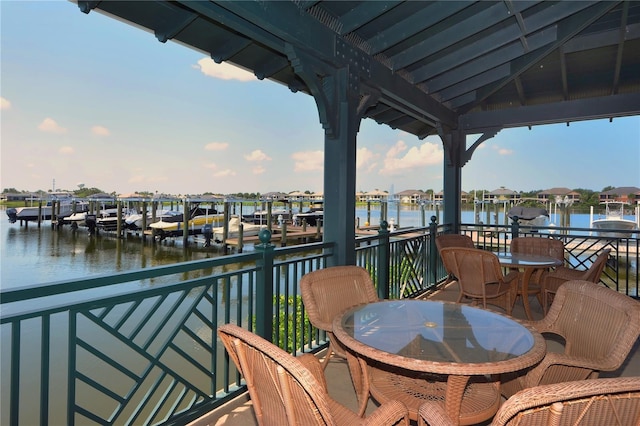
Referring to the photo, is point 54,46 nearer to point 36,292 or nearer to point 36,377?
point 36,377

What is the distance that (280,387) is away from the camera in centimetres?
103

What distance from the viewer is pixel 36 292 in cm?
134

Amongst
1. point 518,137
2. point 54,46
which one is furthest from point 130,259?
point 518,137

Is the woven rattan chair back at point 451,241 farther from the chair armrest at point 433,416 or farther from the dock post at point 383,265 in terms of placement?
the chair armrest at point 433,416

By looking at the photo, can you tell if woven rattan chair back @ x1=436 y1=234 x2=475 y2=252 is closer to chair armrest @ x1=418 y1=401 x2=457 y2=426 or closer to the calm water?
chair armrest @ x1=418 y1=401 x2=457 y2=426

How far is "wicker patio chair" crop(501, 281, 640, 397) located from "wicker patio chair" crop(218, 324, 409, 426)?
868 millimetres

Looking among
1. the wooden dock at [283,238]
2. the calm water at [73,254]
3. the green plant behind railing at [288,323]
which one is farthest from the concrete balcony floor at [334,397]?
the wooden dock at [283,238]

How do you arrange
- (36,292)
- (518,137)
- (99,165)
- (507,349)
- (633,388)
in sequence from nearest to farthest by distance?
(633,388), (36,292), (507,349), (518,137), (99,165)

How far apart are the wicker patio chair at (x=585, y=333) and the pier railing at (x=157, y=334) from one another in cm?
156

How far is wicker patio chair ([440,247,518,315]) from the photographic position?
11.1ft

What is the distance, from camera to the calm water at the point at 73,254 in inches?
429

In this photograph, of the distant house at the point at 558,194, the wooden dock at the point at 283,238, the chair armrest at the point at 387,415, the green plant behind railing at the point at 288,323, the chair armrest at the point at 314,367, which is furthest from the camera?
the distant house at the point at 558,194

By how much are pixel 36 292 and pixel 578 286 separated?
8.50 feet

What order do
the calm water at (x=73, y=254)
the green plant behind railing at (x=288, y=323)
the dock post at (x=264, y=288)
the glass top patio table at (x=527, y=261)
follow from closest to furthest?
1. the dock post at (x=264, y=288)
2. the green plant behind railing at (x=288, y=323)
3. the glass top patio table at (x=527, y=261)
4. the calm water at (x=73, y=254)
